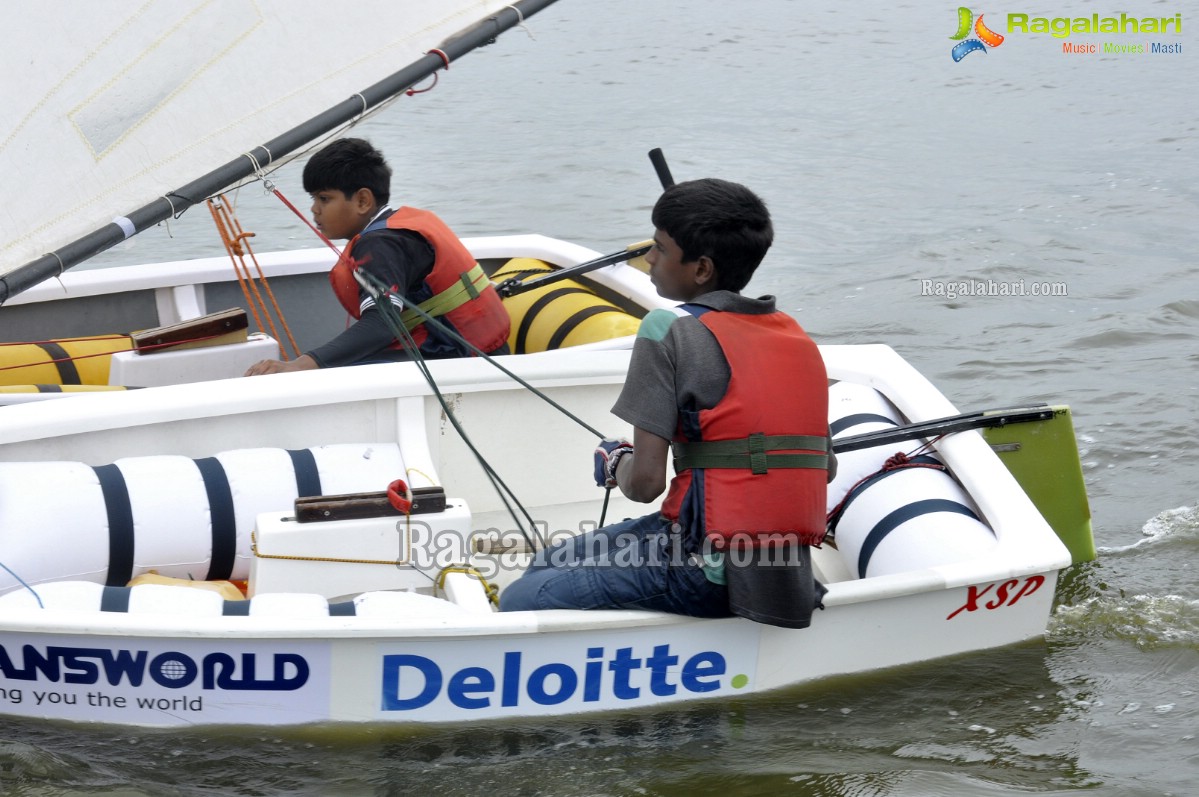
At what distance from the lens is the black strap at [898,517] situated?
3.20 m

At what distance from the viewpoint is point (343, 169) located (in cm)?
377

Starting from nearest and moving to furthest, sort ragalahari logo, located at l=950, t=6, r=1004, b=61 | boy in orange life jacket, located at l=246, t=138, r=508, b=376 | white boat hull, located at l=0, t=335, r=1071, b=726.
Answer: white boat hull, located at l=0, t=335, r=1071, b=726
boy in orange life jacket, located at l=246, t=138, r=508, b=376
ragalahari logo, located at l=950, t=6, r=1004, b=61

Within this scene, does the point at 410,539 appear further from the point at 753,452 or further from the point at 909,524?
the point at 909,524

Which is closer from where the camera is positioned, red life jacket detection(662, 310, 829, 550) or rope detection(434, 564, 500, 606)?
red life jacket detection(662, 310, 829, 550)

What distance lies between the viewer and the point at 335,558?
308cm

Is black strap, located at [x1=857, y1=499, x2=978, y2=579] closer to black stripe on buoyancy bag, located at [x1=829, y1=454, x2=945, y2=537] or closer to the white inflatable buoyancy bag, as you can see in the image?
black stripe on buoyancy bag, located at [x1=829, y1=454, x2=945, y2=537]

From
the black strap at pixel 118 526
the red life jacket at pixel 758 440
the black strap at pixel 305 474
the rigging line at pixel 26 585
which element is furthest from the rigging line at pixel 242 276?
the red life jacket at pixel 758 440

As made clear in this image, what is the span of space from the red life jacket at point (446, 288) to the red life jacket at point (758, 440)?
4.42ft

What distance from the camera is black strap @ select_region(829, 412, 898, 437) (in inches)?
142

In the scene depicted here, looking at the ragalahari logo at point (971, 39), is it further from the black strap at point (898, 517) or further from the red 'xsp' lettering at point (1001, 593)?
the red 'xsp' lettering at point (1001, 593)

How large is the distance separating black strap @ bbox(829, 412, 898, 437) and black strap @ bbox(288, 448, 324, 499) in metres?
1.34

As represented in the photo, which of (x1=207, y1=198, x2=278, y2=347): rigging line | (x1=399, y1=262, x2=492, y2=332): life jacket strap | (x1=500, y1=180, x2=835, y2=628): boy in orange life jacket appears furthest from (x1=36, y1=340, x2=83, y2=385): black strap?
(x1=500, y1=180, x2=835, y2=628): boy in orange life jacket

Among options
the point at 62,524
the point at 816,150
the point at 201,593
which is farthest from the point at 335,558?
the point at 816,150

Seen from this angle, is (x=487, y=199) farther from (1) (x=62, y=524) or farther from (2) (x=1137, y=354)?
(1) (x=62, y=524)
